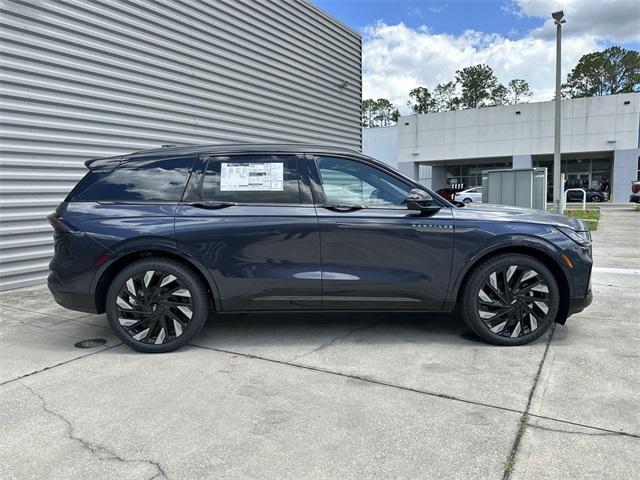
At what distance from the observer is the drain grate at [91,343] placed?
425 cm

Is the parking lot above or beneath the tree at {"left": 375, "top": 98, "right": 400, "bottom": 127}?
beneath

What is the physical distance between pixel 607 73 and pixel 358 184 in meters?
76.2

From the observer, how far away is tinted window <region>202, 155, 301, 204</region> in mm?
4090

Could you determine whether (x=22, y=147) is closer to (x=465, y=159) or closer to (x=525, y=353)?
(x=525, y=353)

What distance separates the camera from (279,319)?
498 centimetres

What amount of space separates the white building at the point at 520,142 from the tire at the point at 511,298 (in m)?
37.8

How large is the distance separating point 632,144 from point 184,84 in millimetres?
37177

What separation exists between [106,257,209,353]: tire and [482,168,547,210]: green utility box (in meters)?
10.6

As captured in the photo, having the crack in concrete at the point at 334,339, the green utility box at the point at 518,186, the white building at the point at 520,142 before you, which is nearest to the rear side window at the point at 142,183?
the crack in concrete at the point at 334,339

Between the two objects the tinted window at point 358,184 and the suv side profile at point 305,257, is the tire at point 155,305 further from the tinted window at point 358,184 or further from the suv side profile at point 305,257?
the tinted window at point 358,184

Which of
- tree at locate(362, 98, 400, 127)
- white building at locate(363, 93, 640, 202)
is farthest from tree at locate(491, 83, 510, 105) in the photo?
white building at locate(363, 93, 640, 202)

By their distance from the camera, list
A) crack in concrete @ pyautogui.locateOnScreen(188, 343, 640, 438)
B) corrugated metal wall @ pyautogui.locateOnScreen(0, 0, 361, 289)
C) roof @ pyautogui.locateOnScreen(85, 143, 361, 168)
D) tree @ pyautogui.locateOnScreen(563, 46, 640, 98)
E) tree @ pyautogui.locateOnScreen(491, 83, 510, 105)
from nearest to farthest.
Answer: crack in concrete @ pyautogui.locateOnScreen(188, 343, 640, 438) → roof @ pyautogui.locateOnScreen(85, 143, 361, 168) → corrugated metal wall @ pyautogui.locateOnScreen(0, 0, 361, 289) → tree @ pyautogui.locateOnScreen(563, 46, 640, 98) → tree @ pyautogui.locateOnScreen(491, 83, 510, 105)

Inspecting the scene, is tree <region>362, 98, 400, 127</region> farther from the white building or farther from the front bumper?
the front bumper

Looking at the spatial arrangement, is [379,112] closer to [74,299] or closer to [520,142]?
[520,142]
